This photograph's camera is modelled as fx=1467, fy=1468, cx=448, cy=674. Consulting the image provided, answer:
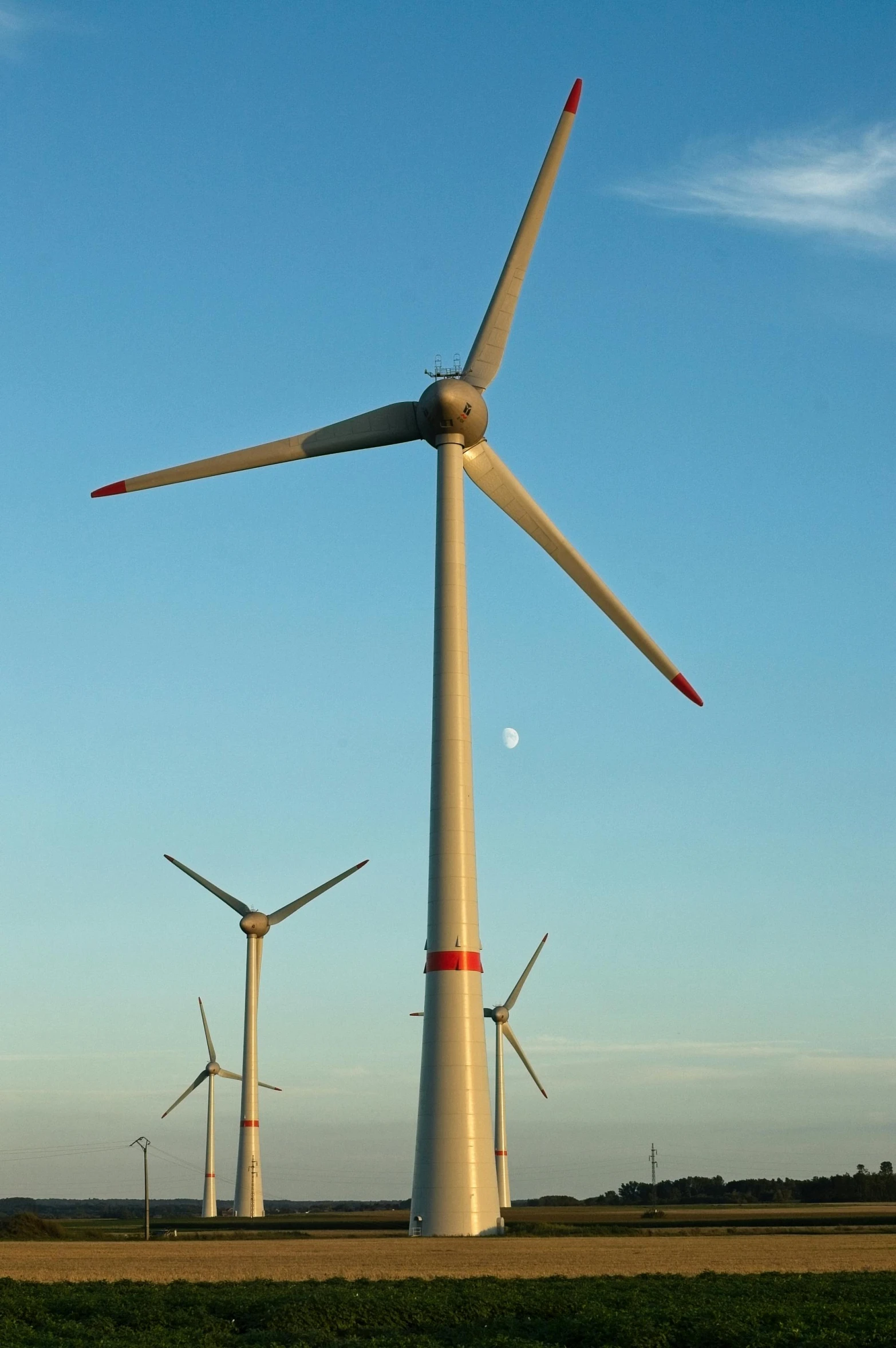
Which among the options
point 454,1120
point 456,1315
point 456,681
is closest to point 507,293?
point 456,681

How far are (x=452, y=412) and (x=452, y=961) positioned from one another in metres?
25.2

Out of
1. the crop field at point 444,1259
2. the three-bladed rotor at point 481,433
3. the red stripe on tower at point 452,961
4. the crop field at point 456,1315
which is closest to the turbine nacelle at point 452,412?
the three-bladed rotor at point 481,433

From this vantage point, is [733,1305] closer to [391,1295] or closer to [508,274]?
[391,1295]

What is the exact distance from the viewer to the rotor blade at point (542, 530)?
220 ft

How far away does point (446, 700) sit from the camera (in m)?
62.8

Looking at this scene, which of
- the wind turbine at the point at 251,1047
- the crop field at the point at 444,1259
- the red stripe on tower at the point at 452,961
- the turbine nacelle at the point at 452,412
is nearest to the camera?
the crop field at the point at 444,1259

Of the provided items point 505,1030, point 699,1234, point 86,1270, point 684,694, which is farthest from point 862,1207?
point 86,1270

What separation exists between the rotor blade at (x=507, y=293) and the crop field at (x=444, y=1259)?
39409 mm

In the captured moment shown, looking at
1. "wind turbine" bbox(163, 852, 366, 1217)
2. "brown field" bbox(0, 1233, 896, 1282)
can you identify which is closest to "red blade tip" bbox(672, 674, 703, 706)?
"brown field" bbox(0, 1233, 896, 1282)

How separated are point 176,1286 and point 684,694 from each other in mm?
32113

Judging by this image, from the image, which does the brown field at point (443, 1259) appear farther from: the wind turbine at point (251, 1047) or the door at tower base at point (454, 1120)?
the wind turbine at point (251, 1047)

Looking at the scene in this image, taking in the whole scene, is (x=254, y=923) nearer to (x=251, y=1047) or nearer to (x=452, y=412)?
(x=251, y=1047)

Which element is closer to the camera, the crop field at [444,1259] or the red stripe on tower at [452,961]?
the crop field at [444,1259]

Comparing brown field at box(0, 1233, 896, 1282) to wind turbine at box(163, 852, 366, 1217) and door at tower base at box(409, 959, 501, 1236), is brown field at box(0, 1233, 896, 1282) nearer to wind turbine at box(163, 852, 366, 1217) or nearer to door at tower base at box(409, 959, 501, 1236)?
door at tower base at box(409, 959, 501, 1236)
